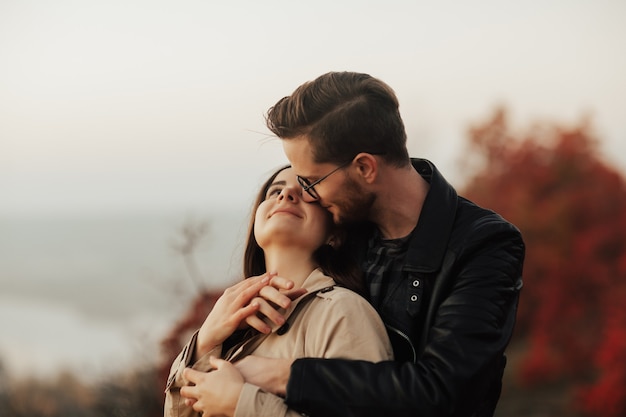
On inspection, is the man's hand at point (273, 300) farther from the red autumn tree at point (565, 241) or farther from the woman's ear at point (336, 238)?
the red autumn tree at point (565, 241)

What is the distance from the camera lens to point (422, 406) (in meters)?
2.88

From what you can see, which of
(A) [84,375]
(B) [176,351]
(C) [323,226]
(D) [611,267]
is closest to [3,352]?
(A) [84,375]

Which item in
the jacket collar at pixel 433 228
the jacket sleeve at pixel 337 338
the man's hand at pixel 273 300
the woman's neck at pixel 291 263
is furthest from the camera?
the woman's neck at pixel 291 263

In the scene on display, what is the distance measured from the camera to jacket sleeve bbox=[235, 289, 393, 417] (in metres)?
3.00

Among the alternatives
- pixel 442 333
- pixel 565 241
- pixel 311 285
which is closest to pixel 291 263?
pixel 311 285

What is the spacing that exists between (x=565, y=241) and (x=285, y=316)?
12.4 metres

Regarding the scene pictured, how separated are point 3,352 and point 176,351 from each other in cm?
478

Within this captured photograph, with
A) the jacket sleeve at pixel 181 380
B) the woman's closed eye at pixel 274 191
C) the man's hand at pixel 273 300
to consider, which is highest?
the woman's closed eye at pixel 274 191

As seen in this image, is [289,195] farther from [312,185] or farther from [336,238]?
[336,238]

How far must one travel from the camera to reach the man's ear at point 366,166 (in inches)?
137

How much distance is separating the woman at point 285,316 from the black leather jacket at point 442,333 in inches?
4.6

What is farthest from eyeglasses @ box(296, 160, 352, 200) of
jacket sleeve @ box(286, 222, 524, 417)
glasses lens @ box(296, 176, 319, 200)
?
Result: jacket sleeve @ box(286, 222, 524, 417)

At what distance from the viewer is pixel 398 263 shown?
3.44 meters

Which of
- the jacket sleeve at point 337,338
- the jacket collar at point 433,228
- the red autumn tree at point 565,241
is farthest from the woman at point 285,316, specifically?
the red autumn tree at point 565,241
